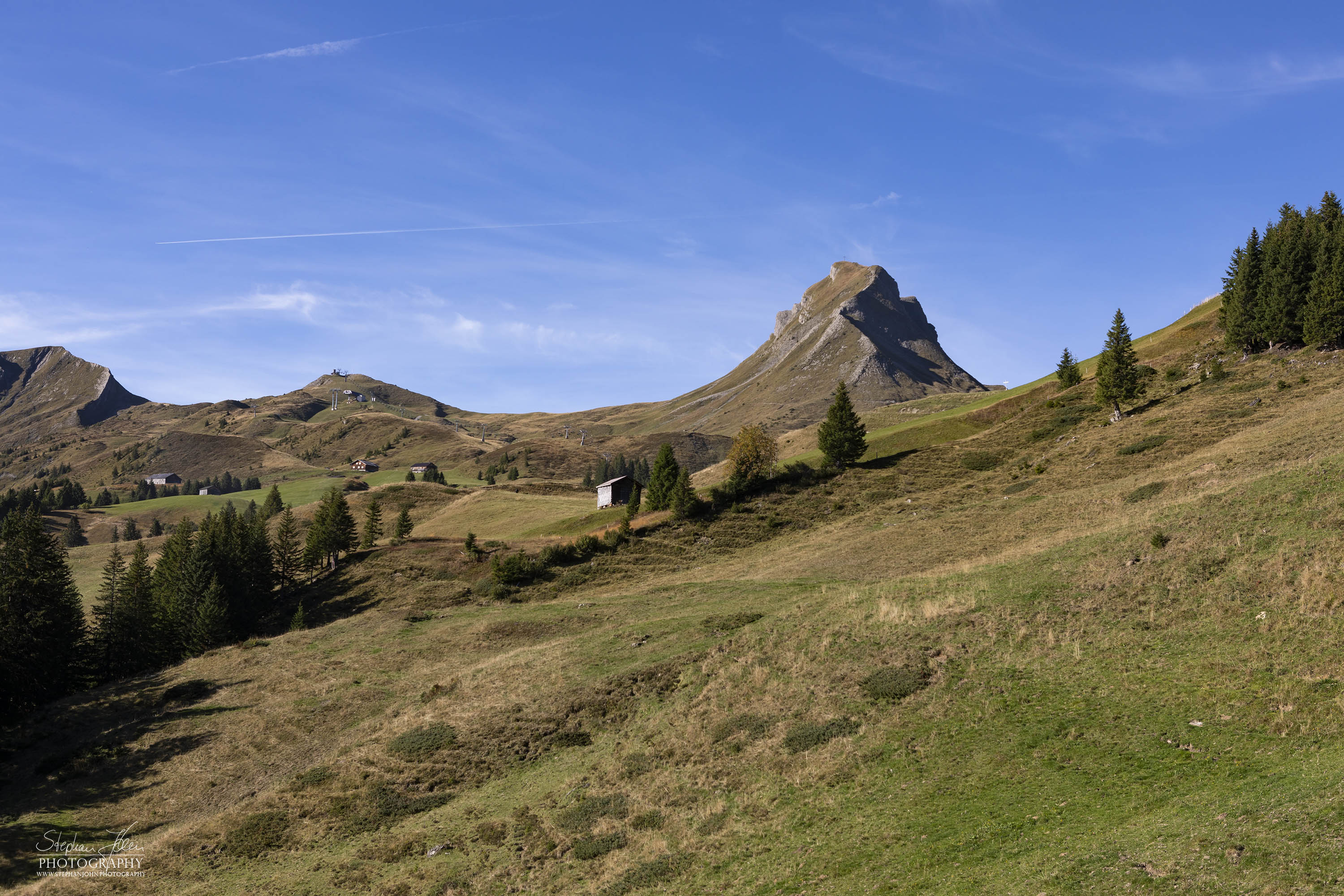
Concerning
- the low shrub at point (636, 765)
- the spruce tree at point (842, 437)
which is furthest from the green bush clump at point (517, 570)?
the low shrub at point (636, 765)

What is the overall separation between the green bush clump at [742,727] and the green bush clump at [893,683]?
4039 mm

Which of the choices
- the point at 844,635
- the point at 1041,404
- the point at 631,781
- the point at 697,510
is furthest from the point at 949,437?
the point at 631,781

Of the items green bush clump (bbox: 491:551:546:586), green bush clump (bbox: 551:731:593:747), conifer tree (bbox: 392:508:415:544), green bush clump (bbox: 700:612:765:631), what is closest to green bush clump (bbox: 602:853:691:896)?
green bush clump (bbox: 551:731:593:747)

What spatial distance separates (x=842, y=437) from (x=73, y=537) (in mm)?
194434

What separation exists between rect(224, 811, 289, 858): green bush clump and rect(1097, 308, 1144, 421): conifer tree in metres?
89.1

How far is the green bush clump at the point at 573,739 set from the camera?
3397 cm

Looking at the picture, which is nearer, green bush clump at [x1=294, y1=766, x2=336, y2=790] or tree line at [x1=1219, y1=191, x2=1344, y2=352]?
green bush clump at [x1=294, y1=766, x2=336, y2=790]

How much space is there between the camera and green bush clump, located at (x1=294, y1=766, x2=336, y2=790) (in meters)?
35.6

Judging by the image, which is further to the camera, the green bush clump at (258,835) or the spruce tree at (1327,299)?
the spruce tree at (1327,299)

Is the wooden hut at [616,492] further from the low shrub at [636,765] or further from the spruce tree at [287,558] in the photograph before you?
the low shrub at [636,765]

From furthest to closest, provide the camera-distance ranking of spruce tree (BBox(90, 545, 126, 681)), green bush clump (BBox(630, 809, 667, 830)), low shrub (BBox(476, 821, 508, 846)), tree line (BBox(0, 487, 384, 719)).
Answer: spruce tree (BBox(90, 545, 126, 681)) → tree line (BBox(0, 487, 384, 719)) → low shrub (BBox(476, 821, 508, 846)) → green bush clump (BBox(630, 809, 667, 830))

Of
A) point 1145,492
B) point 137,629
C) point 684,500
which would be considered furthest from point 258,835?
point 684,500

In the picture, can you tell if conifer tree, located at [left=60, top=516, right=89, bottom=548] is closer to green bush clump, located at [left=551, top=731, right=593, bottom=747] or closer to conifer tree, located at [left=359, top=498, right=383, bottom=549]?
conifer tree, located at [left=359, top=498, right=383, bottom=549]

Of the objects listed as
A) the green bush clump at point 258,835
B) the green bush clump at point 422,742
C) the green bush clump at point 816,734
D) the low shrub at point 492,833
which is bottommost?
the green bush clump at point 258,835
